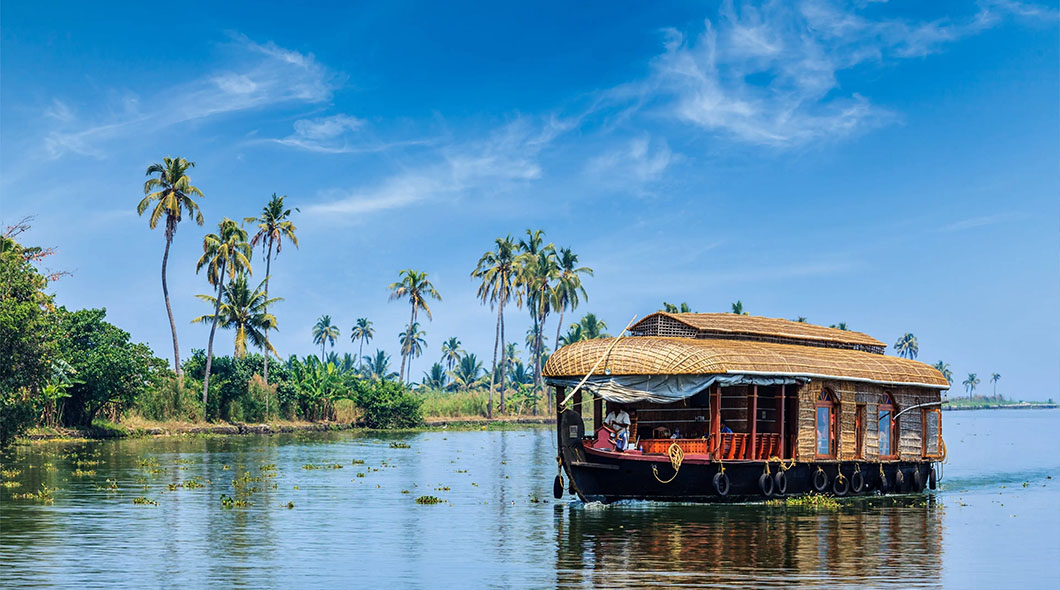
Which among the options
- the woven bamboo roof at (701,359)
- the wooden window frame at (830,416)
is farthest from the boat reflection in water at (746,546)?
the woven bamboo roof at (701,359)

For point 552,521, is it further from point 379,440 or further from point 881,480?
point 379,440

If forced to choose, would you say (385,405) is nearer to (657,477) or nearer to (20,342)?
(20,342)

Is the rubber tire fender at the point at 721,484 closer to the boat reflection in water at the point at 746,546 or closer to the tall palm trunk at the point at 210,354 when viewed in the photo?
the boat reflection in water at the point at 746,546

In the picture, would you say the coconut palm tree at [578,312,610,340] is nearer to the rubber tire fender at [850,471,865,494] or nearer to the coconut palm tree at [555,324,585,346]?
the coconut palm tree at [555,324,585,346]

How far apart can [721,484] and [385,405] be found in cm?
5138

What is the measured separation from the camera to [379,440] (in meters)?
59.8

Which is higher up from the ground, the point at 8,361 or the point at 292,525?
the point at 8,361

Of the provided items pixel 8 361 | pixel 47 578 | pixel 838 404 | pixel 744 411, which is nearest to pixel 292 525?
pixel 47 578

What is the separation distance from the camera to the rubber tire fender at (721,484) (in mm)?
25359

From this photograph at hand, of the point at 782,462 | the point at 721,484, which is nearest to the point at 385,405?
the point at 782,462

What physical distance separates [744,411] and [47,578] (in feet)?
59.5

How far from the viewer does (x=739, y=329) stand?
2878 centimetres

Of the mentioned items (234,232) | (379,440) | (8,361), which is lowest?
(379,440)

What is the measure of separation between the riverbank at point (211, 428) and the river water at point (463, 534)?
16.8 metres
